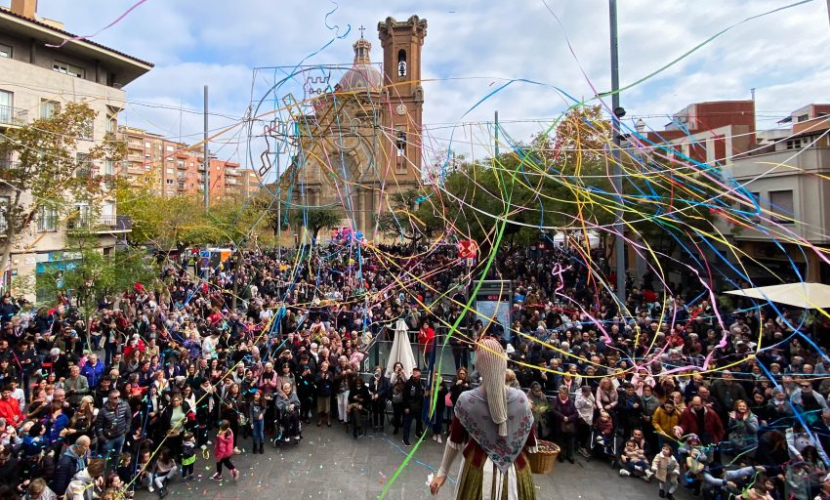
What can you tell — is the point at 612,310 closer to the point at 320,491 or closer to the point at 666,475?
the point at 666,475

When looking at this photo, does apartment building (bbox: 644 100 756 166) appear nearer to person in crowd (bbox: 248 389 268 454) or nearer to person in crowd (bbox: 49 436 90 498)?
person in crowd (bbox: 248 389 268 454)

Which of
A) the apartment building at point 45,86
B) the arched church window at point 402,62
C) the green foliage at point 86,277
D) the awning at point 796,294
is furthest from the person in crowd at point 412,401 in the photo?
the arched church window at point 402,62

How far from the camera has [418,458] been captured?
7066 mm

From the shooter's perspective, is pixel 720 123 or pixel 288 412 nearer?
pixel 288 412

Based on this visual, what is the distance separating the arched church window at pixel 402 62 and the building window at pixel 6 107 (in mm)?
38967

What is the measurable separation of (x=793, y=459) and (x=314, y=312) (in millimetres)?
10656

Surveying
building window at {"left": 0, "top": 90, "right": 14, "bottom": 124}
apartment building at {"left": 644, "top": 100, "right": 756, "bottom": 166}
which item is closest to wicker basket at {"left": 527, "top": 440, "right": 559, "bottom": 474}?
building window at {"left": 0, "top": 90, "right": 14, "bottom": 124}

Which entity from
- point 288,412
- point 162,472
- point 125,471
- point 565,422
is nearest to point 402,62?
point 288,412

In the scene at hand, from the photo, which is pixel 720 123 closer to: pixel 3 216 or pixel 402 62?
pixel 402 62

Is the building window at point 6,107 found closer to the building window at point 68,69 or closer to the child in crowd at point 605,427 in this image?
the building window at point 68,69

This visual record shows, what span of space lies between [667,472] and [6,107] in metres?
23.5

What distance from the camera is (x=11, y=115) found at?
17812 mm

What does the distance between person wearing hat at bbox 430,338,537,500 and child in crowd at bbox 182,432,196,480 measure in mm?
5193

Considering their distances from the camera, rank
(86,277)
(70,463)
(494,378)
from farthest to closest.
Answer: (86,277)
(70,463)
(494,378)
